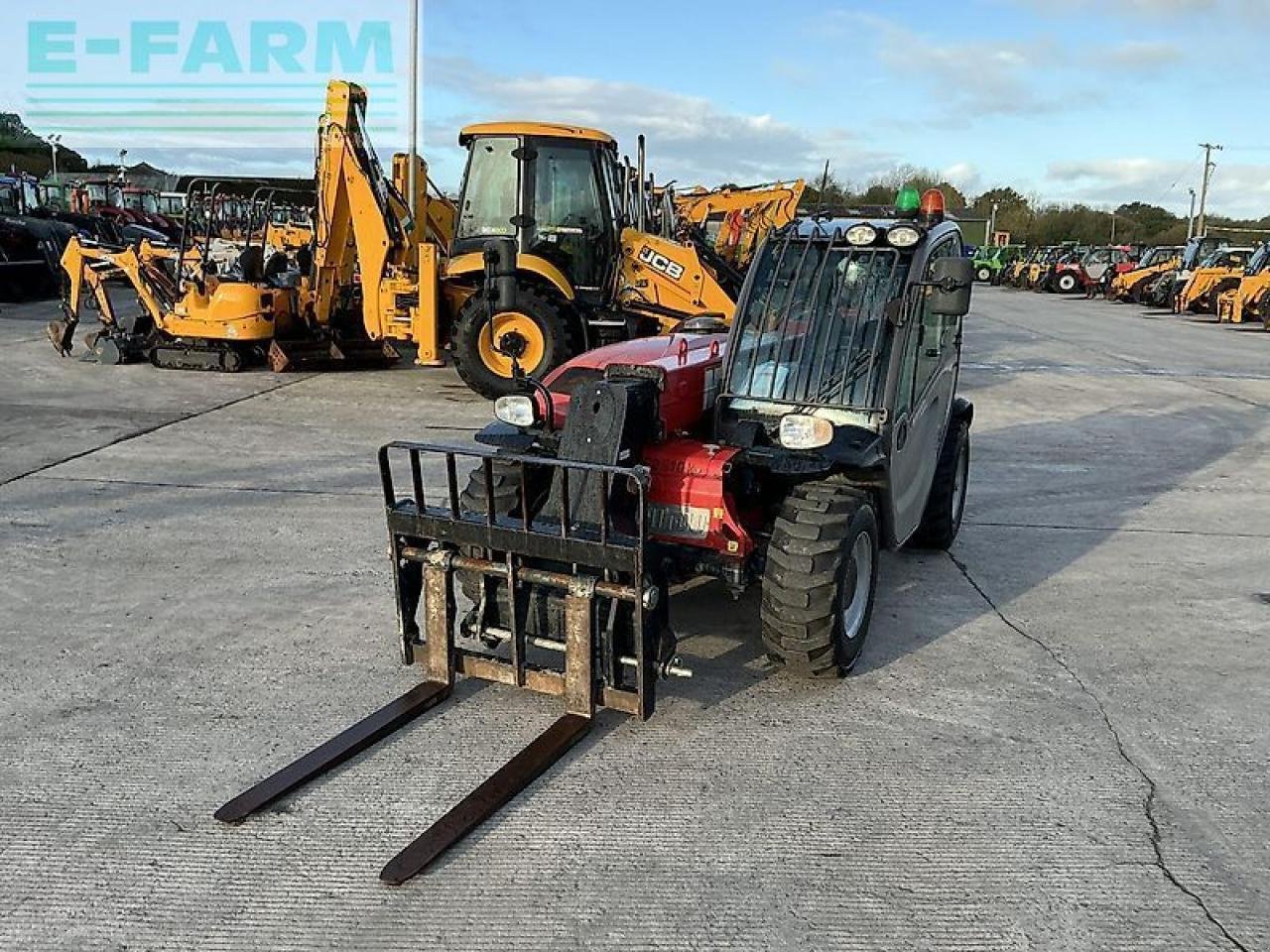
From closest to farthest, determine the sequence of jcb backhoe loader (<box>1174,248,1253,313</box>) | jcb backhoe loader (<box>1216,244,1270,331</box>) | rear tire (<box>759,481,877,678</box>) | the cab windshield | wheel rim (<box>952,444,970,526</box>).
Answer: rear tire (<box>759,481,877,678</box>)
the cab windshield
wheel rim (<box>952,444,970,526</box>)
jcb backhoe loader (<box>1216,244,1270,331</box>)
jcb backhoe loader (<box>1174,248,1253,313</box>)

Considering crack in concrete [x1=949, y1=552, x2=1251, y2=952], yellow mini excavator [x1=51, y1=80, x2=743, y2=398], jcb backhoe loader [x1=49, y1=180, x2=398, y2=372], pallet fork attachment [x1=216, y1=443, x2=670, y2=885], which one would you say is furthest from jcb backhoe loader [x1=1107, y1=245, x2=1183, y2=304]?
pallet fork attachment [x1=216, y1=443, x2=670, y2=885]

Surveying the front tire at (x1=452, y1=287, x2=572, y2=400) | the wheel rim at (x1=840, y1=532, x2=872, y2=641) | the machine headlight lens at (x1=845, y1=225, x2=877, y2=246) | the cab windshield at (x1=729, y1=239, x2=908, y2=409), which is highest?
the machine headlight lens at (x1=845, y1=225, x2=877, y2=246)

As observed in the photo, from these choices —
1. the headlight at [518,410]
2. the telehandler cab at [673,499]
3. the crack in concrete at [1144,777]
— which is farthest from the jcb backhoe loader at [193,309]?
the crack in concrete at [1144,777]

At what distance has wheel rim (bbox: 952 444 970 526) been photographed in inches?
244

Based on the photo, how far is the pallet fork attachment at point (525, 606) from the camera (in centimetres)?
352

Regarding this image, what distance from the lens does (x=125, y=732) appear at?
375 cm

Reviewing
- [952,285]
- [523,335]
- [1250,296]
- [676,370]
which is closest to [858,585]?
[676,370]

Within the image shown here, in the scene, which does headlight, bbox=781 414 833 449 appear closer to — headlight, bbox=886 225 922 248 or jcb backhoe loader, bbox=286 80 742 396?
headlight, bbox=886 225 922 248

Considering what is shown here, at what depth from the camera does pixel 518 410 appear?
173 inches

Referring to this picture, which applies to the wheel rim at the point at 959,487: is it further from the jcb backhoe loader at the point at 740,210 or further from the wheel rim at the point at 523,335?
the jcb backhoe loader at the point at 740,210

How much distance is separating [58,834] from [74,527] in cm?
336

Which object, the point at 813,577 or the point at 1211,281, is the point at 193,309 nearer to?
the point at 813,577

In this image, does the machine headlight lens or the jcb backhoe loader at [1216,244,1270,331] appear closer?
the machine headlight lens

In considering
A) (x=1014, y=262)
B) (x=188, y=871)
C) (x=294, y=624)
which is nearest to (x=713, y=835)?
(x=188, y=871)
